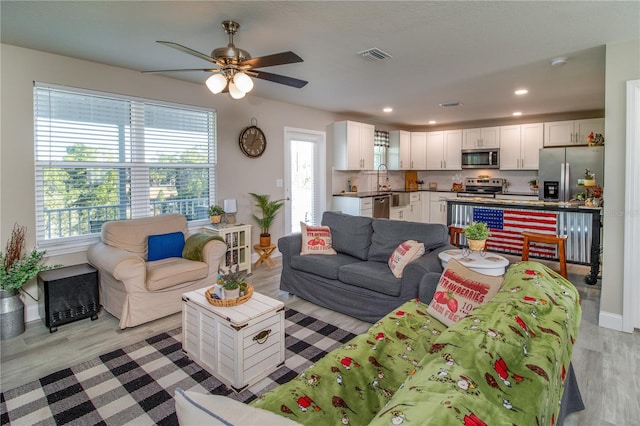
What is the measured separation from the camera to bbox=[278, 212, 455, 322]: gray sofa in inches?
117

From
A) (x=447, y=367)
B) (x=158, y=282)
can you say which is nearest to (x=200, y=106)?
(x=158, y=282)

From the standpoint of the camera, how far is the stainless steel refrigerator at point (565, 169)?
18.4 feet

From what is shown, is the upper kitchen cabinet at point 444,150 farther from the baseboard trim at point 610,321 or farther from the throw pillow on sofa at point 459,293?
the throw pillow on sofa at point 459,293

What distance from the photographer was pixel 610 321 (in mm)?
3156

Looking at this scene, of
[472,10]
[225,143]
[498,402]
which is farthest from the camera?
[225,143]

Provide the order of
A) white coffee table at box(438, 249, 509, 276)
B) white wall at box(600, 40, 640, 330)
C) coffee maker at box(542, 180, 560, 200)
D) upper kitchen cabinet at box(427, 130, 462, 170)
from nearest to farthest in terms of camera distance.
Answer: white coffee table at box(438, 249, 509, 276) < white wall at box(600, 40, 640, 330) < coffee maker at box(542, 180, 560, 200) < upper kitchen cabinet at box(427, 130, 462, 170)

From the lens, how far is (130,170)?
13.3 ft

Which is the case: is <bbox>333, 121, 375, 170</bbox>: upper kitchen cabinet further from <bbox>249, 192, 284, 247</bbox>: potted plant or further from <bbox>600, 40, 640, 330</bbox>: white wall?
<bbox>600, 40, 640, 330</bbox>: white wall

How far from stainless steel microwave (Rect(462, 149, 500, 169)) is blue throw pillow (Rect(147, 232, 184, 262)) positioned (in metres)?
6.39

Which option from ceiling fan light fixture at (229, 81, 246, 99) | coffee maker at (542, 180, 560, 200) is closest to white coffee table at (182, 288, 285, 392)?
ceiling fan light fixture at (229, 81, 246, 99)

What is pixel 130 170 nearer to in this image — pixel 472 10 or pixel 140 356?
pixel 140 356

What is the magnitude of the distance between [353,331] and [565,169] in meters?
5.11

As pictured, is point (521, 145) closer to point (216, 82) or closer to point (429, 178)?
point (429, 178)

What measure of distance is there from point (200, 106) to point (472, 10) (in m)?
3.42
